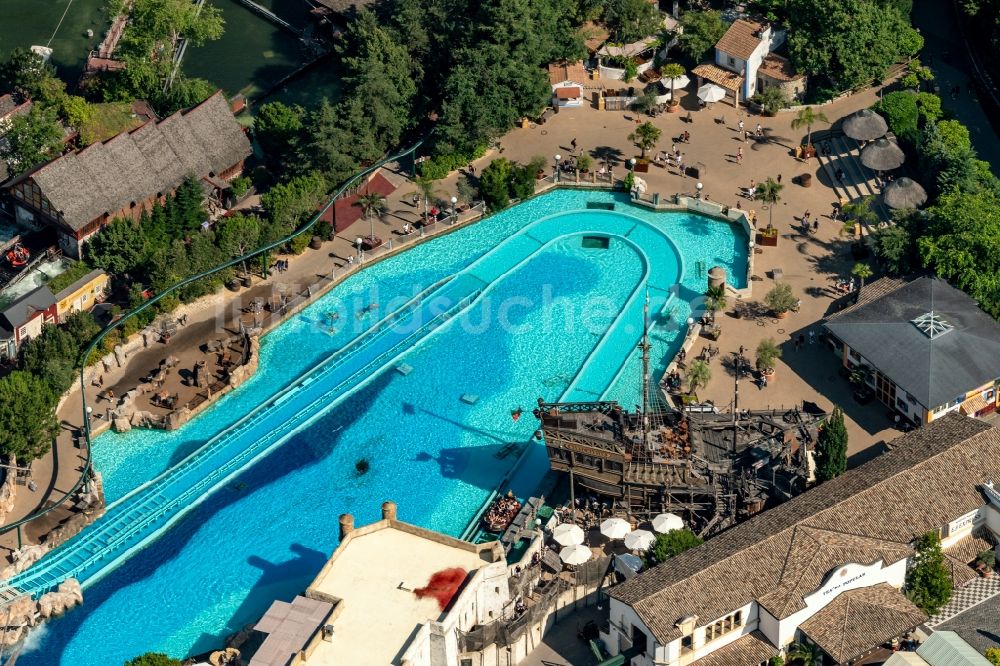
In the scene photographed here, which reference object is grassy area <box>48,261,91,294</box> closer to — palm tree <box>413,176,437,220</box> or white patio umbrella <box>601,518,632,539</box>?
palm tree <box>413,176,437,220</box>

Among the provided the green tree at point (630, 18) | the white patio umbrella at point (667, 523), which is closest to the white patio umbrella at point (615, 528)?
the white patio umbrella at point (667, 523)

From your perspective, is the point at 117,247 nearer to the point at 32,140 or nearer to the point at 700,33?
the point at 32,140

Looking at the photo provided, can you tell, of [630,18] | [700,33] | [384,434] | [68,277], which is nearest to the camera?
[384,434]

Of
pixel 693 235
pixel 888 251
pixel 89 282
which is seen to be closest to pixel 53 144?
pixel 89 282

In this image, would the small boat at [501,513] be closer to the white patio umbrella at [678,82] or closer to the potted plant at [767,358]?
the potted plant at [767,358]

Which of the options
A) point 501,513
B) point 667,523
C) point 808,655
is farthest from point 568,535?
point 808,655

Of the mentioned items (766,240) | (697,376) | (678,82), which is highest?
(678,82)
